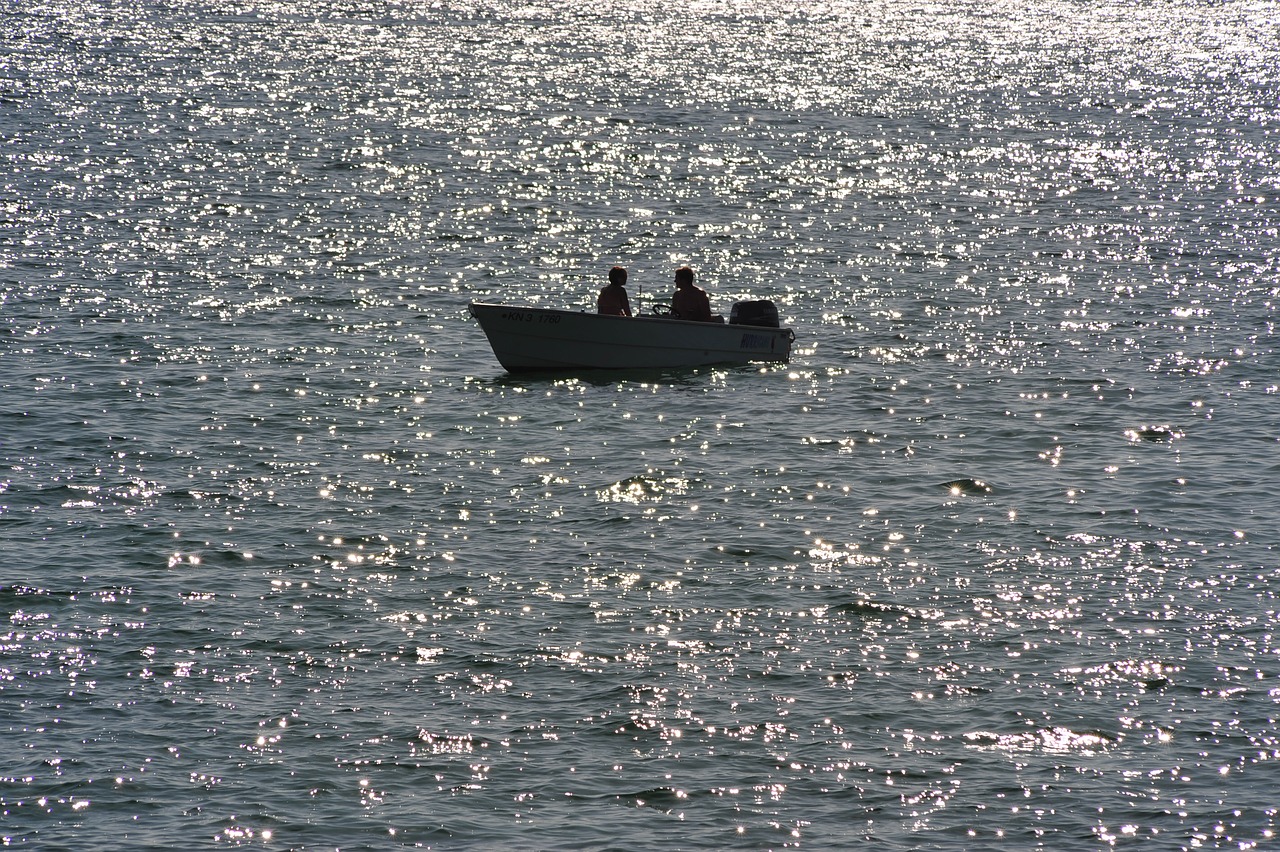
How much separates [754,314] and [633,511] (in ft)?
34.0

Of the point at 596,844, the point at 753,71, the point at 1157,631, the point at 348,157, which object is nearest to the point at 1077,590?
the point at 1157,631

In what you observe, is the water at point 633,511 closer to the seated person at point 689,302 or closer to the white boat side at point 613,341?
the white boat side at point 613,341

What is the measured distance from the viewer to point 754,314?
3569 cm

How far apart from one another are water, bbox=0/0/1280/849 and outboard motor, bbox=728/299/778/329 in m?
1.31

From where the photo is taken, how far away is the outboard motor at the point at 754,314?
117 ft

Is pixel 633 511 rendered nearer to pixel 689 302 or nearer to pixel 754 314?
pixel 689 302

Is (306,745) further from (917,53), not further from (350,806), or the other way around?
(917,53)

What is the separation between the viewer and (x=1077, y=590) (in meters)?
23.3

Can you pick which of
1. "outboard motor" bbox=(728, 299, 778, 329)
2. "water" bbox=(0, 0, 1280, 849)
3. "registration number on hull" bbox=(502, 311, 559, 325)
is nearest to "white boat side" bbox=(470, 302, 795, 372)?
"registration number on hull" bbox=(502, 311, 559, 325)

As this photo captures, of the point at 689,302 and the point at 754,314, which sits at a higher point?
the point at 689,302

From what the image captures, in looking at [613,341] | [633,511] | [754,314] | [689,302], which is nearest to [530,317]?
[613,341]

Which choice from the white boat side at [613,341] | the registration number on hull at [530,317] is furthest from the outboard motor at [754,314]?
the registration number on hull at [530,317]

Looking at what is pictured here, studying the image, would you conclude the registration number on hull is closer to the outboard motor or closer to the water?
the water

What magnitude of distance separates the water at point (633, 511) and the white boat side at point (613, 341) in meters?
0.51
